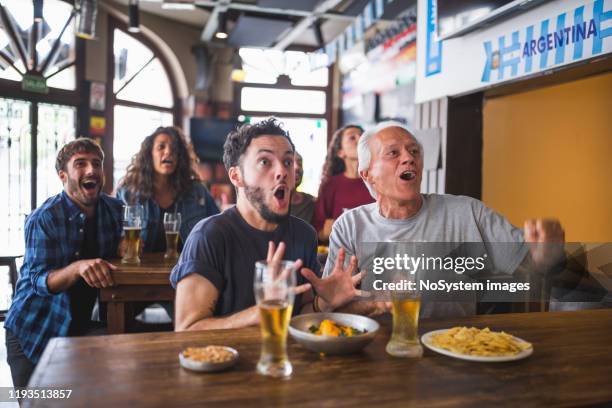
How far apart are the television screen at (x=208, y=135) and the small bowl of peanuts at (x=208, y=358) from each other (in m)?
6.87

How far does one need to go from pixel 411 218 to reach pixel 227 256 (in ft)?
2.79

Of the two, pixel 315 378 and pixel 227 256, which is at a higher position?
pixel 227 256

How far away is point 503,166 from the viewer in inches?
164

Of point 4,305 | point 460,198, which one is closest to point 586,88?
point 460,198

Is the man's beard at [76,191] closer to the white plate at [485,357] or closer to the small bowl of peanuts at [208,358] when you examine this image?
the small bowl of peanuts at [208,358]

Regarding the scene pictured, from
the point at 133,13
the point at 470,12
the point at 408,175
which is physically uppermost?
the point at 133,13

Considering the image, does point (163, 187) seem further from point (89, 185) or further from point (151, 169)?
point (89, 185)

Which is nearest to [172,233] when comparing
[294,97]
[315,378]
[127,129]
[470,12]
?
[315,378]

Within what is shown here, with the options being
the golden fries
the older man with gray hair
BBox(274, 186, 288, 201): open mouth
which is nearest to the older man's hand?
the older man with gray hair

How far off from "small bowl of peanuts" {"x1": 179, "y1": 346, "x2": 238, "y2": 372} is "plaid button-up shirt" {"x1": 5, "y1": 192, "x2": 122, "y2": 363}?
1613 mm

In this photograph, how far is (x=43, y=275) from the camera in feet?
8.35

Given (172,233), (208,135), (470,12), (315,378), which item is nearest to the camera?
(315,378)

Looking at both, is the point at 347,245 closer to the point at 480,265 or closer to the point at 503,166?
the point at 480,265

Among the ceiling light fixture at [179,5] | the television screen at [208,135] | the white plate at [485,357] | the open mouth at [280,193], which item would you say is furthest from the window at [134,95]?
the white plate at [485,357]
